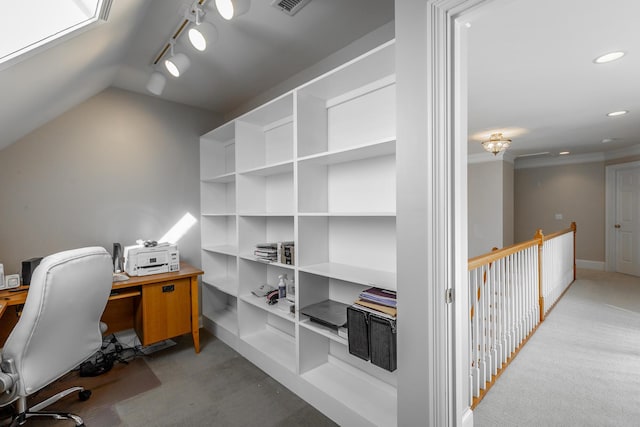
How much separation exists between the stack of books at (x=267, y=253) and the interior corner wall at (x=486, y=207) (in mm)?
5181

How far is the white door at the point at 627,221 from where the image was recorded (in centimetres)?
530

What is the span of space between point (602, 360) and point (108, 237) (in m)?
4.61

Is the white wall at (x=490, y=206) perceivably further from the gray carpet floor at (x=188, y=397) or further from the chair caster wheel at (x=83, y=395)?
the chair caster wheel at (x=83, y=395)

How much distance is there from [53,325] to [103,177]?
169 cm

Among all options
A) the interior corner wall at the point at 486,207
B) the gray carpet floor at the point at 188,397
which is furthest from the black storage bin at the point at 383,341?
the interior corner wall at the point at 486,207

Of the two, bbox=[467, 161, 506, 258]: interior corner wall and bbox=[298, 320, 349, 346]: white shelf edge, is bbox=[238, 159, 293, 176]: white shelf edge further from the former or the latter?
bbox=[467, 161, 506, 258]: interior corner wall

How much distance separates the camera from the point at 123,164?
289 cm

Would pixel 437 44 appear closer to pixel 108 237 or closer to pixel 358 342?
pixel 358 342

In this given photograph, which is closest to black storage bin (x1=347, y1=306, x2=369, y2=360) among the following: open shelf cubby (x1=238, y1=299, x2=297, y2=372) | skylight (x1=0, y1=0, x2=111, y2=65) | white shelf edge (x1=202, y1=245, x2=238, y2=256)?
open shelf cubby (x1=238, y1=299, x2=297, y2=372)

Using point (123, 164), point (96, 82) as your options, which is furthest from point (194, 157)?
point (96, 82)

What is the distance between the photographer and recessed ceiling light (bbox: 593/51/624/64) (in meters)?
2.14

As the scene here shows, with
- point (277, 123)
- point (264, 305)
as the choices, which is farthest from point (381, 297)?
point (277, 123)

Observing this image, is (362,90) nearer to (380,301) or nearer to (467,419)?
(380,301)

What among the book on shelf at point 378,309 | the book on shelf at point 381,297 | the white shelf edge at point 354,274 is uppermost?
the white shelf edge at point 354,274
